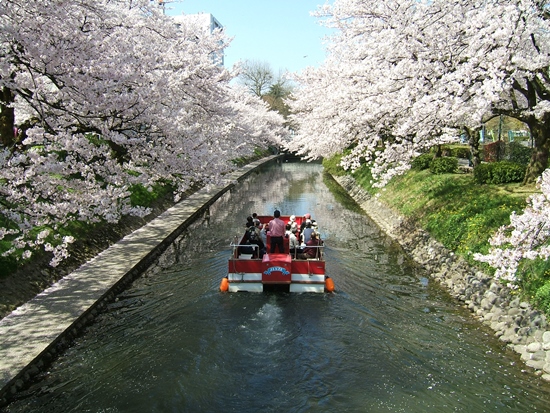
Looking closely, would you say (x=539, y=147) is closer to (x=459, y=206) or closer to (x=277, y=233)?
(x=459, y=206)

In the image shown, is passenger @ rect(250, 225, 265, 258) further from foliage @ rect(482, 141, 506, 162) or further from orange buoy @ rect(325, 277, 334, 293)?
foliage @ rect(482, 141, 506, 162)

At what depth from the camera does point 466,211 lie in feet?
48.4

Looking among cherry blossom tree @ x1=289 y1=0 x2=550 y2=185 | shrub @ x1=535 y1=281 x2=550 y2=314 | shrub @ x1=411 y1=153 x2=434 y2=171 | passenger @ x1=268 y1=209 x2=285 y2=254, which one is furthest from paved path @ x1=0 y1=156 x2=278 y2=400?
shrub @ x1=411 y1=153 x2=434 y2=171

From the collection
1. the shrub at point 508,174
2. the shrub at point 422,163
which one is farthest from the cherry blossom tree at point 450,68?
the shrub at point 422,163

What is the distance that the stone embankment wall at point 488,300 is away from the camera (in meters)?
8.77

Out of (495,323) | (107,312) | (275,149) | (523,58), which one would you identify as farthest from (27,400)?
(275,149)

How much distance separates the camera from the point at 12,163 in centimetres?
895

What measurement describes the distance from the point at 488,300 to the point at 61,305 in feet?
35.3

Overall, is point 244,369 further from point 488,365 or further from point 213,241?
point 213,241

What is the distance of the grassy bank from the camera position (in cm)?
976

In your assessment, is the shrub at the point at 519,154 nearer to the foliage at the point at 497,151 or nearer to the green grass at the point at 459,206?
the foliage at the point at 497,151

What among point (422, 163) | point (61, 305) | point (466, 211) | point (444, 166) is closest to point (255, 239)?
point (61, 305)

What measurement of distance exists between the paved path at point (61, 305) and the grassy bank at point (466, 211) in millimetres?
10415

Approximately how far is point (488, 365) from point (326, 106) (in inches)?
541
